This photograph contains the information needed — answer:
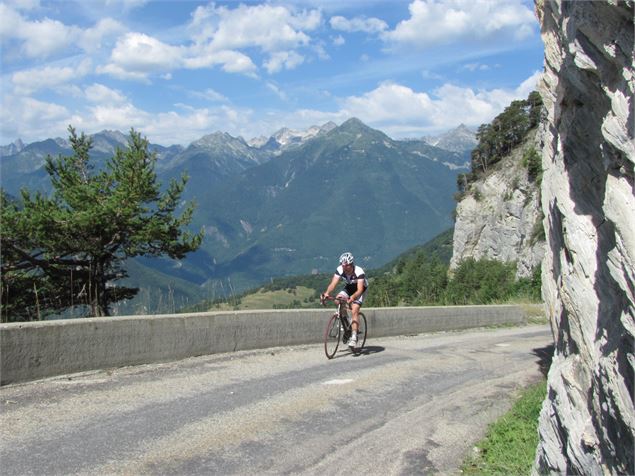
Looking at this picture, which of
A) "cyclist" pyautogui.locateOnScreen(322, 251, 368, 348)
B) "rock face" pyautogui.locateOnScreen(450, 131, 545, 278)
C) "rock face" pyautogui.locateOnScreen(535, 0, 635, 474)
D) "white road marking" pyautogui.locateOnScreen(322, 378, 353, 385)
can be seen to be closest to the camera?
"rock face" pyautogui.locateOnScreen(535, 0, 635, 474)

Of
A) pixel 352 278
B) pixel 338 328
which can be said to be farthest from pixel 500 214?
pixel 338 328

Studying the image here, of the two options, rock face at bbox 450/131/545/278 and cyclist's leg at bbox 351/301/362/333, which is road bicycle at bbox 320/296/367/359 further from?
rock face at bbox 450/131/545/278

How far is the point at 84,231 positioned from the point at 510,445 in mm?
22710

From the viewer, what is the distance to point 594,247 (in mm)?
4730

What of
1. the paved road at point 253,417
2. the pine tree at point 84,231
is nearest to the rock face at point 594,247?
the paved road at point 253,417

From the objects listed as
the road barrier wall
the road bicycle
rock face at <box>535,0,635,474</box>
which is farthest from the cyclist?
rock face at <box>535,0,635,474</box>

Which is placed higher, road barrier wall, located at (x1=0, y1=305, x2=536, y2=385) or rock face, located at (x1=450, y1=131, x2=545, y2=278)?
rock face, located at (x1=450, y1=131, x2=545, y2=278)

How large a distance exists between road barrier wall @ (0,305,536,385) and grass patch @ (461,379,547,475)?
4929 mm

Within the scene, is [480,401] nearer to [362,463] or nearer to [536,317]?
[362,463]

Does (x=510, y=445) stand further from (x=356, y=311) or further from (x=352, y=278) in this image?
(x=352, y=278)

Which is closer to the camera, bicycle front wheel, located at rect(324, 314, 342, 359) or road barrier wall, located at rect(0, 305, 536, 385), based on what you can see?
road barrier wall, located at rect(0, 305, 536, 385)

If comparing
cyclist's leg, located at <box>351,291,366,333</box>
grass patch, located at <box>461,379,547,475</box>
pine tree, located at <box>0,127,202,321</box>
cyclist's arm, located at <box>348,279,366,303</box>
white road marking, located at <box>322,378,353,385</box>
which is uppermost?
pine tree, located at <box>0,127,202,321</box>

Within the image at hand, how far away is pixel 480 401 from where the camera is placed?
352 inches

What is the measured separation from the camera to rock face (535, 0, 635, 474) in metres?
3.78
